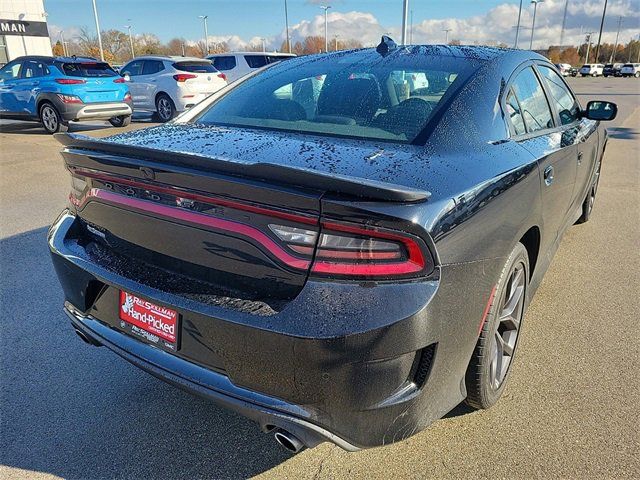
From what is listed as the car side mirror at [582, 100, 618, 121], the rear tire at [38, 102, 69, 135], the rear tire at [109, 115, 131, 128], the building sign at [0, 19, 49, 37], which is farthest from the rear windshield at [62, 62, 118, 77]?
the building sign at [0, 19, 49, 37]

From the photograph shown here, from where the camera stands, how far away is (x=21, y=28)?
25953 millimetres

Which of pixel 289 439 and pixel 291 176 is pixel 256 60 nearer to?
pixel 291 176

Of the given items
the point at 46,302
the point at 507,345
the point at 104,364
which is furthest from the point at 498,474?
the point at 46,302

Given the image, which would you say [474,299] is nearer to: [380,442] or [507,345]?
[380,442]

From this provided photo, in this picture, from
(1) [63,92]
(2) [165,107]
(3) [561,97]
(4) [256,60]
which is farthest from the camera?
(4) [256,60]

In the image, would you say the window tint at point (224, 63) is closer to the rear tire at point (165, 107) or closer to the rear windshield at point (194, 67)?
the rear windshield at point (194, 67)

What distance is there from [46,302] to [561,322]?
136 inches

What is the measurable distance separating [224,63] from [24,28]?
17520 millimetres

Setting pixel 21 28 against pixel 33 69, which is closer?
pixel 33 69

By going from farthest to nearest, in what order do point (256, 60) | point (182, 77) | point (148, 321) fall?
point (256, 60)
point (182, 77)
point (148, 321)

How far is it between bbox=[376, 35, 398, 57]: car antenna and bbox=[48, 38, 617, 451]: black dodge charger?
0.33 meters

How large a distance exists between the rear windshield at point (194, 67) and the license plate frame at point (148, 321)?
12314 mm

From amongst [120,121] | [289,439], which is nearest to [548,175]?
[289,439]

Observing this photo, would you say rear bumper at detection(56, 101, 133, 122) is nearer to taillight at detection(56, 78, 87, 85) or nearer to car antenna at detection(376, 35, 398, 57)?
taillight at detection(56, 78, 87, 85)
